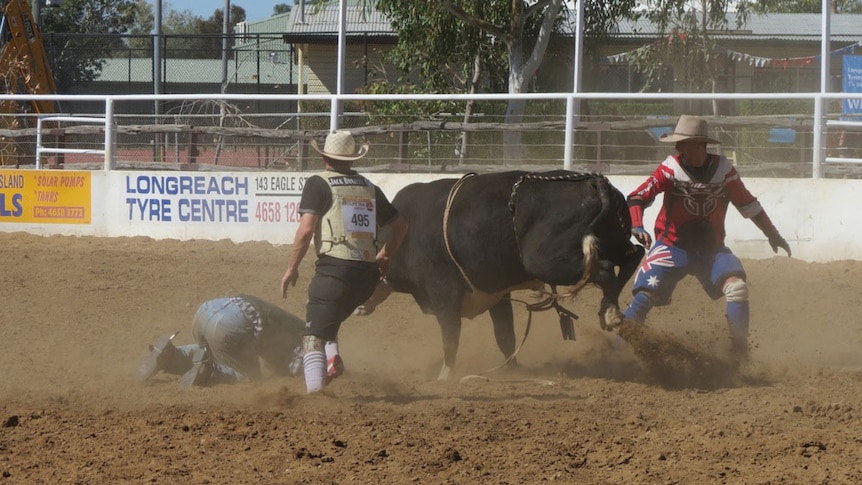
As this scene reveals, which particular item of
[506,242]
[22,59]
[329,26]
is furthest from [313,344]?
[329,26]

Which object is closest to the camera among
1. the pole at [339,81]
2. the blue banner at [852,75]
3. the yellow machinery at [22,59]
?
the pole at [339,81]

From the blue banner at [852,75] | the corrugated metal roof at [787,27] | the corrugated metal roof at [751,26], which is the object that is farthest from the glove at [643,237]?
the corrugated metal roof at [751,26]

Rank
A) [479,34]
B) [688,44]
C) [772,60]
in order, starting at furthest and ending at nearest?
1. [772,60]
2. [688,44]
3. [479,34]

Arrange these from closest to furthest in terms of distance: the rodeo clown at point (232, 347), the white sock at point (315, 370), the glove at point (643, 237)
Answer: the white sock at point (315, 370), the glove at point (643, 237), the rodeo clown at point (232, 347)

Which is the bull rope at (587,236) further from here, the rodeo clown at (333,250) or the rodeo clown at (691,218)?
the rodeo clown at (333,250)

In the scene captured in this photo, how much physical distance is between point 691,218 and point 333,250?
2.17 metres

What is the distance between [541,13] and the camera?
19.1 metres

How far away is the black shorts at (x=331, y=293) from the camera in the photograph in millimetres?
5703

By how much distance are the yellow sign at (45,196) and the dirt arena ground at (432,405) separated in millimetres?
3655

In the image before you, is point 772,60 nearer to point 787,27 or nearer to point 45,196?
point 787,27

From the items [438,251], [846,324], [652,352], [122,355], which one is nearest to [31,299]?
[122,355]

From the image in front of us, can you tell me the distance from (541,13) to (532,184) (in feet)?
43.5

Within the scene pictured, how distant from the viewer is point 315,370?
5.67m

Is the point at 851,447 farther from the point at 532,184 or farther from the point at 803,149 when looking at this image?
the point at 803,149
